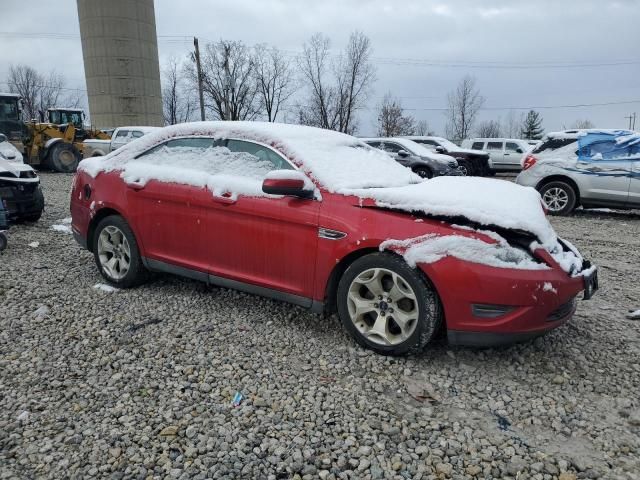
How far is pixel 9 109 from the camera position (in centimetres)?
1580

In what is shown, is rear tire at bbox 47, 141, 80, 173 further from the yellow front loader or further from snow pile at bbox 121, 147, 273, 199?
snow pile at bbox 121, 147, 273, 199

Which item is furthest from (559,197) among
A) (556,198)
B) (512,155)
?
(512,155)

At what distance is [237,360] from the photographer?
319 cm

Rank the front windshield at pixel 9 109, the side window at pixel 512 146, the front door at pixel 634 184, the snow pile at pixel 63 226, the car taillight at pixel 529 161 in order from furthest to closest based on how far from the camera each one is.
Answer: the side window at pixel 512 146, the front windshield at pixel 9 109, the car taillight at pixel 529 161, the front door at pixel 634 184, the snow pile at pixel 63 226

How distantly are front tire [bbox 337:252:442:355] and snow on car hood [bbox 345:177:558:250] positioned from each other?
38 centimetres

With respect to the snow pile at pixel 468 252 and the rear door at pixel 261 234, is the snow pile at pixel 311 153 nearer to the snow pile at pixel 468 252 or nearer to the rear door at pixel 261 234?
the rear door at pixel 261 234

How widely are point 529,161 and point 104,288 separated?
328 inches

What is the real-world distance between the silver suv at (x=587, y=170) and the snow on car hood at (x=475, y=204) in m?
6.31

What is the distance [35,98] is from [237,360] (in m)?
77.0

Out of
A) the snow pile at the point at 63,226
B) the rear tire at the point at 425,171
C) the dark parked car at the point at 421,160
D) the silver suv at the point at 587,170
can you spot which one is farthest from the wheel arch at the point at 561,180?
the snow pile at the point at 63,226

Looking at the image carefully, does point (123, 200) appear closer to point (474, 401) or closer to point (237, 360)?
point (237, 360)

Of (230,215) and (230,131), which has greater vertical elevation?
(230,131)

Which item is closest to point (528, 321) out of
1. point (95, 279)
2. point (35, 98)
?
point (95, 279)

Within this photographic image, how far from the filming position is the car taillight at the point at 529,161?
9625 millimetres
